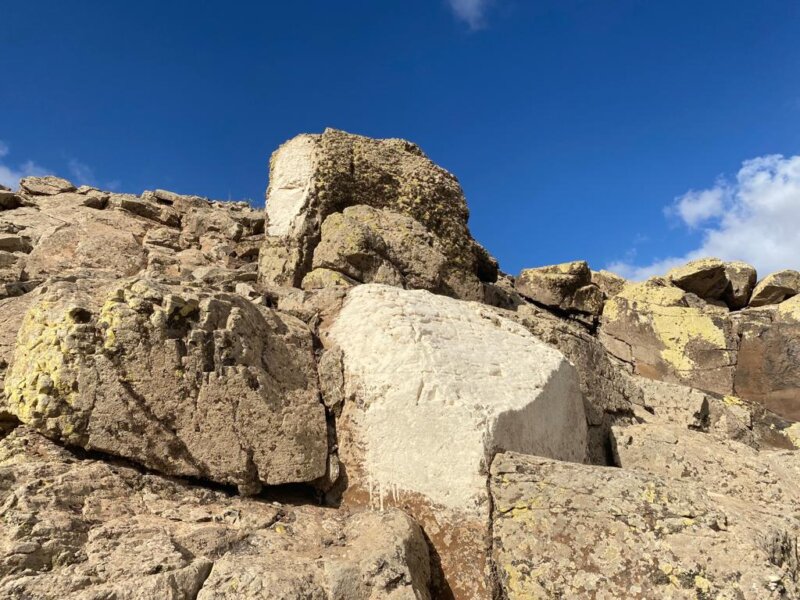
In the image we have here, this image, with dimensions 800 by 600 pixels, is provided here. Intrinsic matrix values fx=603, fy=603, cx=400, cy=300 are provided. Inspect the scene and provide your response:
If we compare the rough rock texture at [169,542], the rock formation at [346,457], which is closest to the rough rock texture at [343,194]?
the rock formation at [346,457]

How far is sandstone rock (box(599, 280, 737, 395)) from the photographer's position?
15.4 metres

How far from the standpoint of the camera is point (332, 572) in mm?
4121

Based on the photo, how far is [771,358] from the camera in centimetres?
1531

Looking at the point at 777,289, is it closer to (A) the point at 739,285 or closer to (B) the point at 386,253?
(A) the point at 739,285

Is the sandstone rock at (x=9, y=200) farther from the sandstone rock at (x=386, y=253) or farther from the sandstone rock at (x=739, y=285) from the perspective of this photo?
the sandstone rock at (x=739, y=285)

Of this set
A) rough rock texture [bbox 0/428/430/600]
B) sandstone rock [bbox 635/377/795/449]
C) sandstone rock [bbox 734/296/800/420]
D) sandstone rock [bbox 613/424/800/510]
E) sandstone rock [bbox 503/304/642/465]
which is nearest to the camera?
rough rock texture [bbox 0/428/430/600]

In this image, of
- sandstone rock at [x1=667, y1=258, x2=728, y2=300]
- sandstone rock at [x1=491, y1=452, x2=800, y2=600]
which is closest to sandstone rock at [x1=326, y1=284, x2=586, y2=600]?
sandstone rock at [x1=491, y1=452, x2=800, y2=600]

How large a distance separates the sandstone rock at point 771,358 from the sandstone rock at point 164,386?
13490 millimetres

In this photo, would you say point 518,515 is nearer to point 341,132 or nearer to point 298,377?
point 298,377

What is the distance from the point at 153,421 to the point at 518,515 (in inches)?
122

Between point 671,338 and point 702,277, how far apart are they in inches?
128

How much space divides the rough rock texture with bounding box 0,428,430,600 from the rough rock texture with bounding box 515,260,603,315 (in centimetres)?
1105

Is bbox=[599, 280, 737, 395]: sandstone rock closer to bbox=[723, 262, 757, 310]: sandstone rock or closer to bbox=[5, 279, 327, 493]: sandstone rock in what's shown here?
bbox=[723, 262, 757, 310]: sandstone rock

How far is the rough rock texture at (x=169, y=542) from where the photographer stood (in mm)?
3698
